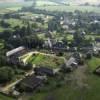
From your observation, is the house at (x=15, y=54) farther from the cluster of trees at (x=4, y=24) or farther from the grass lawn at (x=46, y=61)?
the cluster of trees at (x=4, y=24)

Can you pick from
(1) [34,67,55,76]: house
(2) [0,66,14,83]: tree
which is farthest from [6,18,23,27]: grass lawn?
(2) [0,66,14,83]: tree

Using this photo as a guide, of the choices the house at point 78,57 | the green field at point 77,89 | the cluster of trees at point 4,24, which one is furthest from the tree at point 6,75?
the cluster of trees at point 4,24

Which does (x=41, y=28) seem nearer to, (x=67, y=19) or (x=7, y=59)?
(x=67, y=19)

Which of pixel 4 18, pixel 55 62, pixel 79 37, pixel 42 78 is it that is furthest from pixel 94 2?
pixel 42 78

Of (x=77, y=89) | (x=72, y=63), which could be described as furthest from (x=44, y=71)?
(x=77, y=89)

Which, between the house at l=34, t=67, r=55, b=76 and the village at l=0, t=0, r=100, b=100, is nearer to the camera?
the village at l=0, t=0, r=100, b=100

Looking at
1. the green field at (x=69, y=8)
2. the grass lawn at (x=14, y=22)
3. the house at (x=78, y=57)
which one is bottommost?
the house at (x=78, y=57)

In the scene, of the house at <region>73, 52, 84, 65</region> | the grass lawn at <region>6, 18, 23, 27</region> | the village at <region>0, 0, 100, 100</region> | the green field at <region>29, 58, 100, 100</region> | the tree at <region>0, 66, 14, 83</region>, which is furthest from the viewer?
the grass lawn at <region>6, 18, 23, 27</region>

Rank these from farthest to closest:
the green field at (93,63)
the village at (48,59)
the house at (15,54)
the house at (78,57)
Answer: the house at (78,57) < the house at (15,54) < the green field at (93,63) < the village at (48,59)

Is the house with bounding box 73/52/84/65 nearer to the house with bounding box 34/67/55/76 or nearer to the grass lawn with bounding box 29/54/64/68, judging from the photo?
the grass lawn with bounding box 29/54/64/68
